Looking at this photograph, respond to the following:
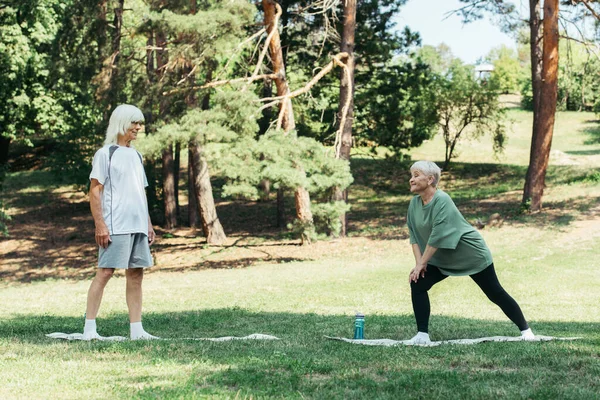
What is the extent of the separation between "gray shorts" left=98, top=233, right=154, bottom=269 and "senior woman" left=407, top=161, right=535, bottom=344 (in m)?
2.53

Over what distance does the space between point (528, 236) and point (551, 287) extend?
6.72 metres

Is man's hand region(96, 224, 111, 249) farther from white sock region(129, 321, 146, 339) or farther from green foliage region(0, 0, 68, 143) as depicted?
green foliage region(0, 0, 68, 143)

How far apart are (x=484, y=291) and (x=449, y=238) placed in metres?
0.70

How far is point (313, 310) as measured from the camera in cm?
1036

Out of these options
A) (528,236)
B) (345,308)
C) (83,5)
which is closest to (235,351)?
(345,308)

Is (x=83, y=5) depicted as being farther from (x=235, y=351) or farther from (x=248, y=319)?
(x=235, y=351)

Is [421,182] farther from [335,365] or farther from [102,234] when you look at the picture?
[102,234]

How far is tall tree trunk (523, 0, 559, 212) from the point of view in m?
21.0

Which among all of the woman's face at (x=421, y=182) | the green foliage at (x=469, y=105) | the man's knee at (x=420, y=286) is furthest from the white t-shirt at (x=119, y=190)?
the green foliage at (x=469, y=105)

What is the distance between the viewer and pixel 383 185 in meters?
34.3

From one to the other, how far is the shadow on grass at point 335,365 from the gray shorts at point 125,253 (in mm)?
764

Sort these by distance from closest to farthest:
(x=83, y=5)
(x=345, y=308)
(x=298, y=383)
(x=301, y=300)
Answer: (x=298, y=383) → (x=345, y=308) → (x=301, y=300) → (x=83, y=5)

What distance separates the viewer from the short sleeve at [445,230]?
636 centimetres

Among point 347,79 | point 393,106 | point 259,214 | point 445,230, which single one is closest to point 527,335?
point 445,230
